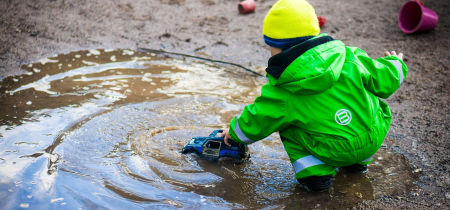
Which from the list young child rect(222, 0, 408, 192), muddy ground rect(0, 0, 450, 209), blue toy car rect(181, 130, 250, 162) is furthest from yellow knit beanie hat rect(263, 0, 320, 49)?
muddy ground rect(0, 0, 450, 209)

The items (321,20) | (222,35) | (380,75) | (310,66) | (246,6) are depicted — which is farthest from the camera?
(246,6)

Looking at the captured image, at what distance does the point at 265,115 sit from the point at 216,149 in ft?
2.27

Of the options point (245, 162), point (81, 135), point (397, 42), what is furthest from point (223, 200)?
point (397, 42)

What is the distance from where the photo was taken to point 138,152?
2994 mm

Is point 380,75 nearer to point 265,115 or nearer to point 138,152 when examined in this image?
point 265,115

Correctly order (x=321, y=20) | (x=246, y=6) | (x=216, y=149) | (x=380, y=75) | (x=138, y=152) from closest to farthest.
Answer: (x=380, y=75) < (x=216, y=149) < (x=138, y=152) < (x=321, y=20) < (x=246, y=6)

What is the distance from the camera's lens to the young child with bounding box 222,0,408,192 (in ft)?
7.22

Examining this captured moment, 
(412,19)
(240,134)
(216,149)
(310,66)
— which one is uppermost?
(310,66)

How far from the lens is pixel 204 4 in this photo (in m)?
6.79

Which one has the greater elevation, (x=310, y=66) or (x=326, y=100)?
(x=310, y=66)

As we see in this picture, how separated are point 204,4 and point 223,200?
495 centimetres

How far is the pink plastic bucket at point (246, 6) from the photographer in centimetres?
644

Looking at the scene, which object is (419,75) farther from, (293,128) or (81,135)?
(81,135)

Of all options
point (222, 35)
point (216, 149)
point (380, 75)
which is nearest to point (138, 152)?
point (216, 149)
